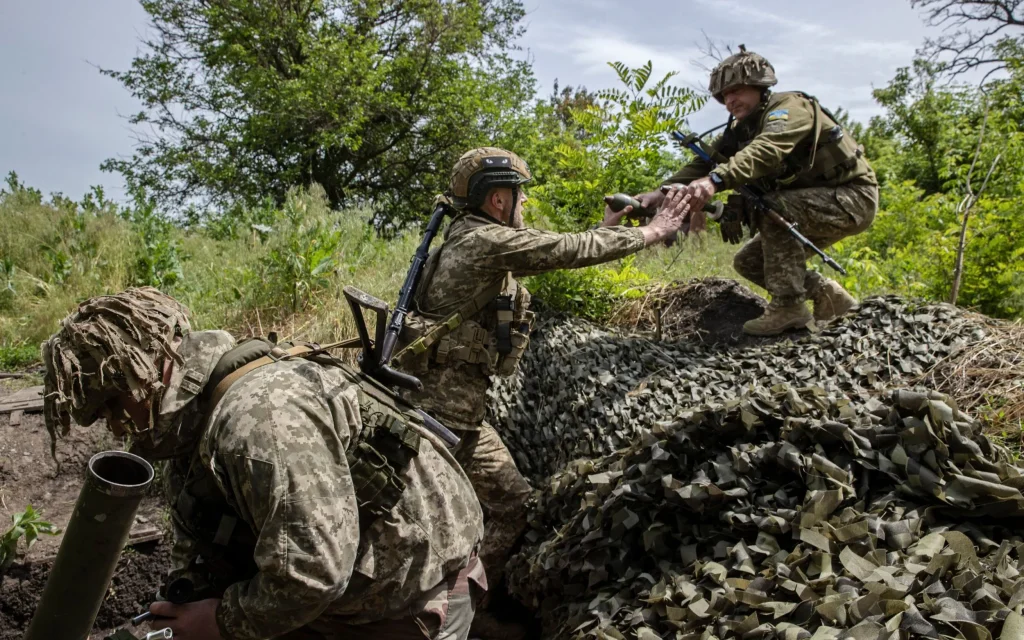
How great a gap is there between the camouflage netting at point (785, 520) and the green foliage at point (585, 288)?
129cm

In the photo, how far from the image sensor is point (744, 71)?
5227mm

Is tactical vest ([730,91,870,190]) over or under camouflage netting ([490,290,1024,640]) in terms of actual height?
over

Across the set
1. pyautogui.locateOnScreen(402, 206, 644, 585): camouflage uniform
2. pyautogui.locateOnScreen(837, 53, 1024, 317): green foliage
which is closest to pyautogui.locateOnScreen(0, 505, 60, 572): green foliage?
pyautogui.locateOnScreen(402, 206, 644, 585): camouflage uniform

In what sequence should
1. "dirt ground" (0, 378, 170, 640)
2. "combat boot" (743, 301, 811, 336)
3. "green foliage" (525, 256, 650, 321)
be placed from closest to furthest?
1. "dirt ground" (0, 378, 170, 640)
2. "combat boot" (743, 301, 811, 336)
3. "green foliage" (525, 256, 650, 321)

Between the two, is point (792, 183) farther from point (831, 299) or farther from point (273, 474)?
point (273, 474)

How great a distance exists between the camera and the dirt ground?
4062mm

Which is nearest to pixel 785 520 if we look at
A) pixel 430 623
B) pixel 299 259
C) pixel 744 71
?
pixel 430 623

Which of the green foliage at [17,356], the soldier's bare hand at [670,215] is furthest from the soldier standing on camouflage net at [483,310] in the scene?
the green foliage at [17,356]

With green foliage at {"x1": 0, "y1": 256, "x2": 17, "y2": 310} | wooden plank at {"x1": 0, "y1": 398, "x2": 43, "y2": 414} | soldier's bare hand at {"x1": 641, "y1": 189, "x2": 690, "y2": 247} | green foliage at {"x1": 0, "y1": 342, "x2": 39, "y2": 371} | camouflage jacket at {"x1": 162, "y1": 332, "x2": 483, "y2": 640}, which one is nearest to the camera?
camouflage jacket at {"x1": 162, "y1": 332, "x2": 483, "y2": 640}

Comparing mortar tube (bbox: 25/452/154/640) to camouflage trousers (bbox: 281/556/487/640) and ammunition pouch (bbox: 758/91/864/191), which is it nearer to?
camouflage trousers (bbox: 281/556/487/640)

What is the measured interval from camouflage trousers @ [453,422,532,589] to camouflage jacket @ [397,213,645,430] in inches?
6.1

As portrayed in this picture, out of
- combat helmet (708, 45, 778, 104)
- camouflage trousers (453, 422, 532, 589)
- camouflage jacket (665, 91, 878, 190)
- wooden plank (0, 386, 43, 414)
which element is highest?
combat helmet (708, 45, 778, 104)

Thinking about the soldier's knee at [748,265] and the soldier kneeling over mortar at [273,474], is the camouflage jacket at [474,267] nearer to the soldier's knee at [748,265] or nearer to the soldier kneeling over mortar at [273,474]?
the soldier kneeling over mortar at [273,474]

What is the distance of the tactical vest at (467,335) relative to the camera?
4016 millimetres
